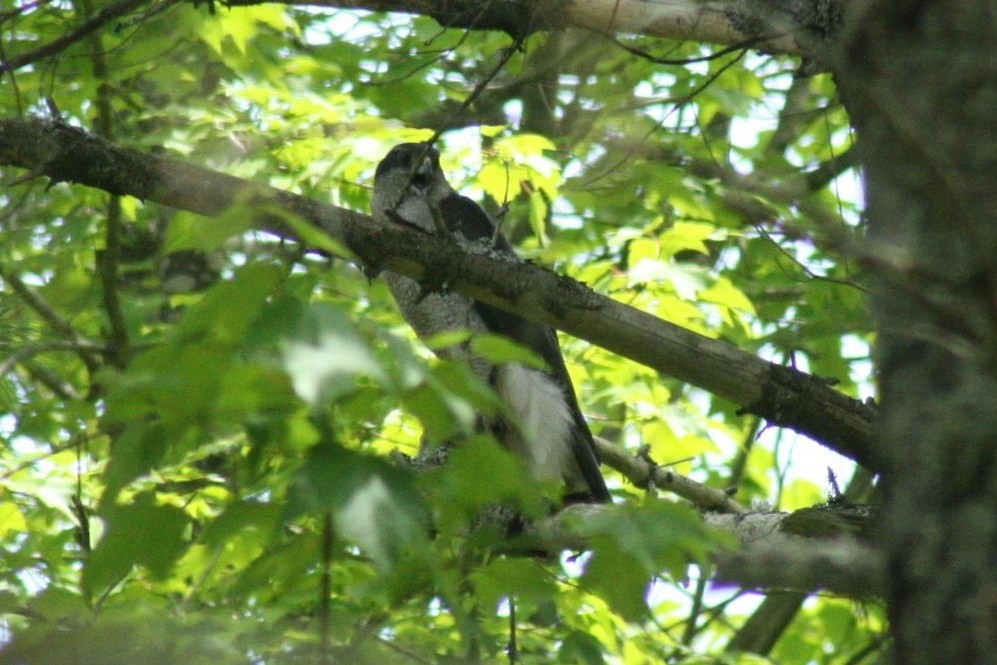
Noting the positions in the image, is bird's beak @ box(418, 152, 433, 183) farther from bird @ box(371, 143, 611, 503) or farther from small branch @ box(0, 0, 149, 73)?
small branch @ box(0, 0, 149, 73)

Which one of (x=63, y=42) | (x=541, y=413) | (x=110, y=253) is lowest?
(x=63, y=42)

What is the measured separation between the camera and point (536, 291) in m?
2.77

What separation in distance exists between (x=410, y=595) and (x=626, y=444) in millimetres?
3680

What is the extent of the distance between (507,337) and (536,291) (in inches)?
57.8

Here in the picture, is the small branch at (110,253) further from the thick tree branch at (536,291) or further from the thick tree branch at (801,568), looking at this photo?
the thick tree branch at (801,568)

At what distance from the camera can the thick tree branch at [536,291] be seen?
108 inches

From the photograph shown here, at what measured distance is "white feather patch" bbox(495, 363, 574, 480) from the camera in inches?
168

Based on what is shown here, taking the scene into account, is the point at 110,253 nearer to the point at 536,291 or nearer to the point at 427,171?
the point at 427,171

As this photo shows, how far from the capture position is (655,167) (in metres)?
3.39

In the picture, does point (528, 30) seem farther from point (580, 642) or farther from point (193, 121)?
point (193, 121)

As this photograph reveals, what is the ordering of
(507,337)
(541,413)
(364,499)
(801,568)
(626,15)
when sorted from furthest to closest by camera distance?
(541,413) → (507,337) → (626,15) → (801,568) → (364,499)

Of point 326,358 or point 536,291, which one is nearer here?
point 326,358

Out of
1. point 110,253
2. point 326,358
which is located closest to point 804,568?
point 326,358

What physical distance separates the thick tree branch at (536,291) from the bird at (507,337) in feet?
3.98
